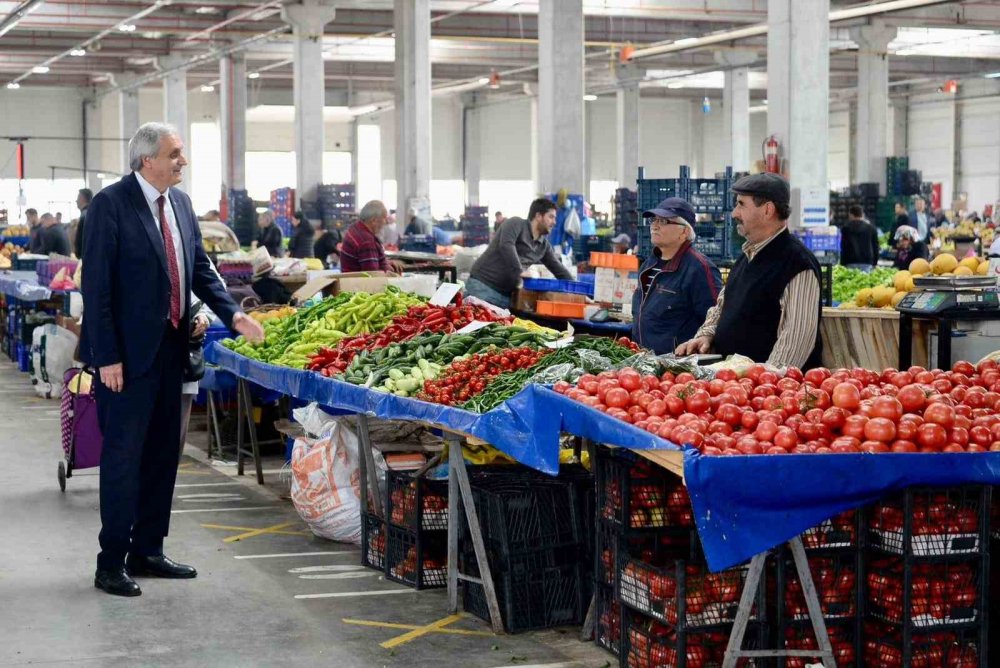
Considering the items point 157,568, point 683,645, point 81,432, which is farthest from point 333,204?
point 683,645

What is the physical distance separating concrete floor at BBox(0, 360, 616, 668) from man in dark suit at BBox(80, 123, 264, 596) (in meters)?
0.31

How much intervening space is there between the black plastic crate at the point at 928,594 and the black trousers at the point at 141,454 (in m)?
2.85

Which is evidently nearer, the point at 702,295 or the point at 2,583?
the point at 2,583

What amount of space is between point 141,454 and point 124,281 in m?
0.69

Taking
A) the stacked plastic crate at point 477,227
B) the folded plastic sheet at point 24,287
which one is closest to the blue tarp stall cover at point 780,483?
the folded plastic sheet at point 24,287

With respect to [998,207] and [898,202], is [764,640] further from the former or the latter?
[898,202]

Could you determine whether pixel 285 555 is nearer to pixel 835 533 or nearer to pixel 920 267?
pixel 835 533

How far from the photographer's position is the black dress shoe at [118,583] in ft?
17.7

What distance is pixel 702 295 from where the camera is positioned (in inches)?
242

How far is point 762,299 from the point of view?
5211 mm

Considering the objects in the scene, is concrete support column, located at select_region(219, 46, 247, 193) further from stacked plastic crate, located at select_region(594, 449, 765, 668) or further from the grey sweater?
stacked plastic crate, located at select_region(594, 449, 765, 668)

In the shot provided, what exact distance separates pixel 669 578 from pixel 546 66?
13.6m

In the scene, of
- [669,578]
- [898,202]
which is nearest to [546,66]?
[898,202]

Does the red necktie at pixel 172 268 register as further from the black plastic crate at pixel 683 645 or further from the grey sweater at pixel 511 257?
the grey sweater at pixel 511 257
